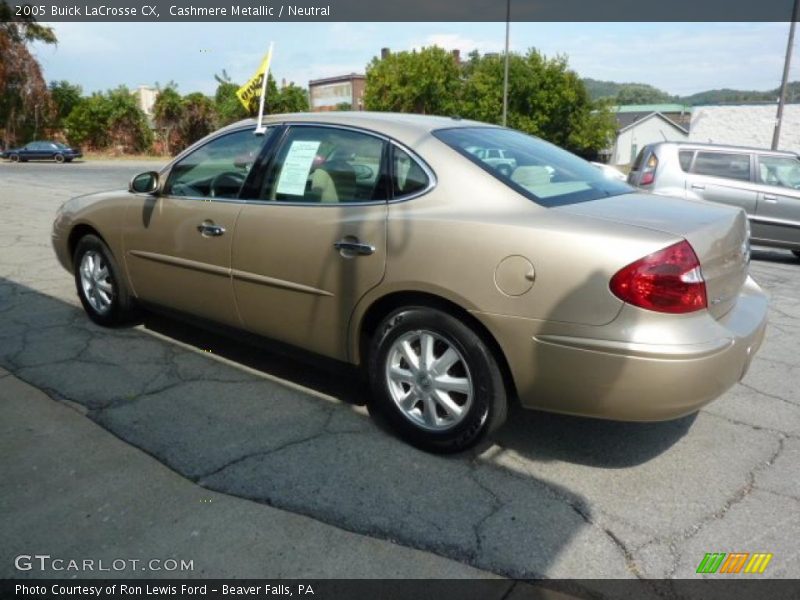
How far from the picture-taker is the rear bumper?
94.3 inches

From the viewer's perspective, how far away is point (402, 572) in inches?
86.9

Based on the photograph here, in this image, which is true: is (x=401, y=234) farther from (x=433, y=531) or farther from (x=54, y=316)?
(x=54, y=316)

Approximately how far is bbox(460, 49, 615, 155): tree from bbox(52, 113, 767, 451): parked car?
4621cm

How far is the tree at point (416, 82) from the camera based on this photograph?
51.0 m

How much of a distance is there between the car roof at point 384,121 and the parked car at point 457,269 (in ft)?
0.05

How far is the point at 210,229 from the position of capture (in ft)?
11.9

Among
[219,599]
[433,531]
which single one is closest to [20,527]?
[219,599]

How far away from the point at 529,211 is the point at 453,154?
52 cm

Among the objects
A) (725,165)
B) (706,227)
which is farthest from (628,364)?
(725,165)

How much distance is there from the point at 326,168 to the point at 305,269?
0.55 metres

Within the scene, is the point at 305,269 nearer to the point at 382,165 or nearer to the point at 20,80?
the point at 382,165

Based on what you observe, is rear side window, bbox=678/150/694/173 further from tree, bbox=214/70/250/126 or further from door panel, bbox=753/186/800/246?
tree, bbox=214/70/250/126

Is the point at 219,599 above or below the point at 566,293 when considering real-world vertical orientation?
below

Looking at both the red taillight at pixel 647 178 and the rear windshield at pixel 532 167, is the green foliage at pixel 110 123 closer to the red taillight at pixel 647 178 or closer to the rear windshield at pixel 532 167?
the red taillight at pixel 647 178
